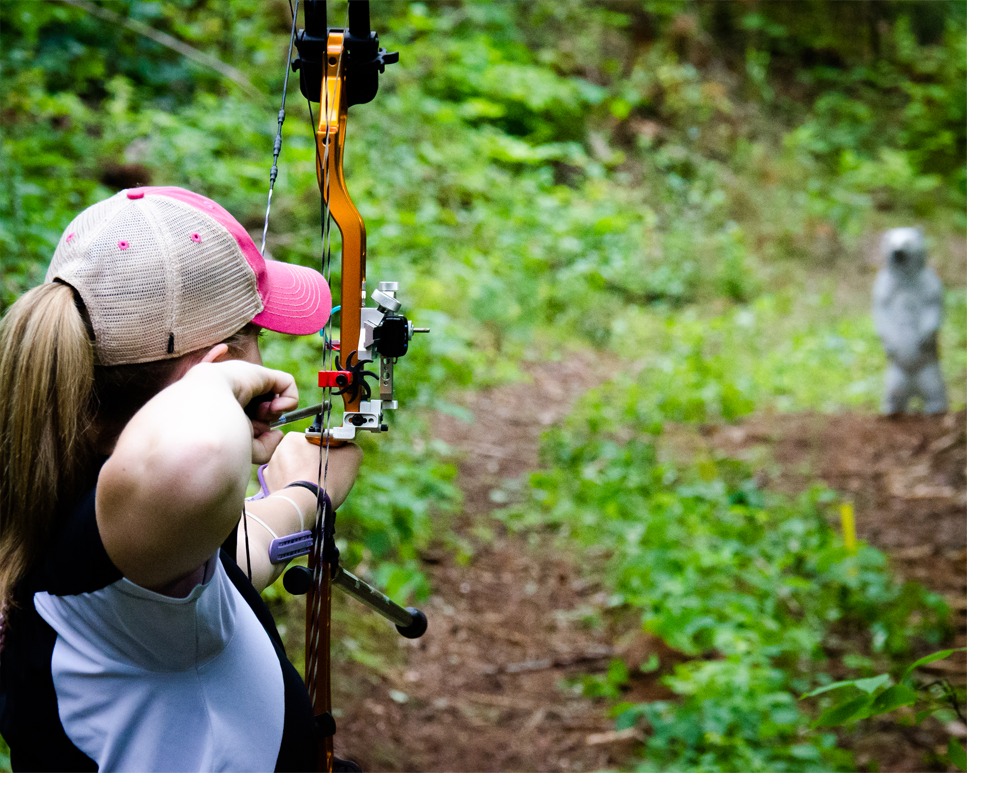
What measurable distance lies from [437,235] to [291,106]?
0.88 m

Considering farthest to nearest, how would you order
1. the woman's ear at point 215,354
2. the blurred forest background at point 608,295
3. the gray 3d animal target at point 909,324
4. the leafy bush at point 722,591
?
the gray 3d animal target at point 909,324 → the blurred forest background at point 608,295 → the leafy bush at point 722,591 → the woman's ear at point 215,354

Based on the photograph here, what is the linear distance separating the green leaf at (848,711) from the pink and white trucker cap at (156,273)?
89 cm

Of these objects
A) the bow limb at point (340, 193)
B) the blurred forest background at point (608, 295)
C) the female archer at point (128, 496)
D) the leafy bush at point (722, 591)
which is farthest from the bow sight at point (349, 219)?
the leafy bush at point (722, 591)

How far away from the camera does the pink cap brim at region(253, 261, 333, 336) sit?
81 cm

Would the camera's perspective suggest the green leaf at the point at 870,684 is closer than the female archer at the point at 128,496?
No

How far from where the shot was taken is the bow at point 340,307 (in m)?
0.83

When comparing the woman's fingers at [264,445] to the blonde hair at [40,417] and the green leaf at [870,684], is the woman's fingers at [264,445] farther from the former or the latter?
the green leaf at [870,684]

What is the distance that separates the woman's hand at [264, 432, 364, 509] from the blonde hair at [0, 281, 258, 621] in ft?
0.78

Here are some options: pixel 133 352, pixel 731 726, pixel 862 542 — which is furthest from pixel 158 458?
pixel 862 542

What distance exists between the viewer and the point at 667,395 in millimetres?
3938

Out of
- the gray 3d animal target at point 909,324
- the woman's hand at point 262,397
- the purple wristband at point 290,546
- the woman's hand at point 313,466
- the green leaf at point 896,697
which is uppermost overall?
the woman's hand at point 262,397

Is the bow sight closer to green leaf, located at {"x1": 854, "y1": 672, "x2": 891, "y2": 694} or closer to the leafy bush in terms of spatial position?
green leaf, located at {"x1": 854, "y1": 672, "x2": 891, "y2": 694}

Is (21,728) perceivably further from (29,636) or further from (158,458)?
(158,458)

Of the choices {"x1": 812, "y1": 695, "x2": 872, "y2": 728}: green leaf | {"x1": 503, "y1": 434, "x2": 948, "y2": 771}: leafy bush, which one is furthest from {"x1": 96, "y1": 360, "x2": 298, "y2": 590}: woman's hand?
{"x1": 503, "y1": 434, "x2": 948, "y2": 771}: leafy bush
